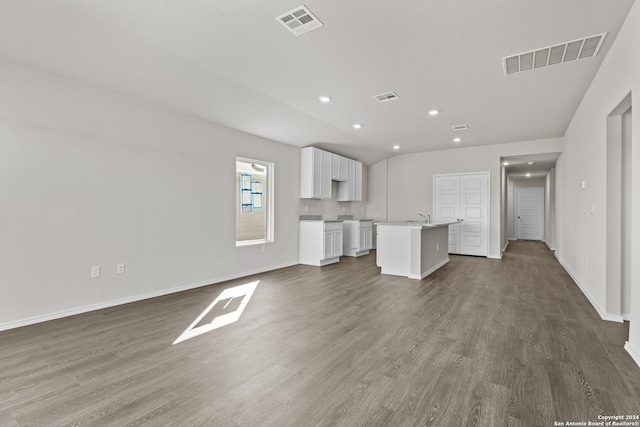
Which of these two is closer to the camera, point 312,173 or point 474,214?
point 312,173

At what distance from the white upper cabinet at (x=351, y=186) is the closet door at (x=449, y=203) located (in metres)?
2.09

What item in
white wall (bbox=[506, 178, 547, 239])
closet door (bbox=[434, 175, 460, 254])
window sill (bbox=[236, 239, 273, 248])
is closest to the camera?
window sill (bbox=[236, 239, 273, 248])

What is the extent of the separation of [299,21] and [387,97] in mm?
2156

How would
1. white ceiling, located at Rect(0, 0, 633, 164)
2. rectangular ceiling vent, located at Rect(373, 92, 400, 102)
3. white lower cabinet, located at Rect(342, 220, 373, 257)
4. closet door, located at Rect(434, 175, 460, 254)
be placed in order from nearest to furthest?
white ceiling, located at Rect(0, 0, 633, 164)
rectangular ceiling vent, located at Rect(373, 92, 400, 102)
white lower cabinet, located at Rect(342, 220, 373, 257)
closet door, located at Rect(434, 175, 460, 254)

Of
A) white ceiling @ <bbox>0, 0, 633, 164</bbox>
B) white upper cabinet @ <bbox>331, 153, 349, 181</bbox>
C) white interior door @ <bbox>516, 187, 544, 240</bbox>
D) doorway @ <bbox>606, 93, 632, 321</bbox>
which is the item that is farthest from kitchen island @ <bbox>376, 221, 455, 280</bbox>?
white interior door @ <bbox>516, 187, 544, 240</bbox>

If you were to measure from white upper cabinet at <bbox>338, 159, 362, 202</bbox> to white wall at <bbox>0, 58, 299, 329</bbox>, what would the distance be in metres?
3.56

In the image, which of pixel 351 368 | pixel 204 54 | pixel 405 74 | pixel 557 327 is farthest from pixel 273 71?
pixel 557 327

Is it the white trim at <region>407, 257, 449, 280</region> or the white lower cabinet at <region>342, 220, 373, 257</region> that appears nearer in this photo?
the white trim at <region>407, 257, 449, 280</region>

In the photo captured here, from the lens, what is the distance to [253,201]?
18.9ft

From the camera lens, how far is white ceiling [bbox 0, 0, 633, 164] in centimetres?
249

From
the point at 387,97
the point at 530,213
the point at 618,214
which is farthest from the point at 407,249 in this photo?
the point at 530,213

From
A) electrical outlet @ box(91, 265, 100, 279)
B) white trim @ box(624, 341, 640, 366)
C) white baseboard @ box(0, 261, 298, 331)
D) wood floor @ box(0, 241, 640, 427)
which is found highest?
electrical outlet @ box(91, 265, 100, 279)

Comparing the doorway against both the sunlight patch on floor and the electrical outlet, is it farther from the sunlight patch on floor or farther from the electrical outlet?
the electrical outlet

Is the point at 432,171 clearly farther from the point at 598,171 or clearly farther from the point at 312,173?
the point at 598,171
